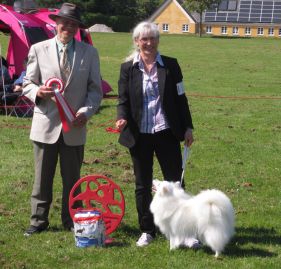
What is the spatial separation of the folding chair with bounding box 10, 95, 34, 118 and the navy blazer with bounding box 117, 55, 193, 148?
6880 mm

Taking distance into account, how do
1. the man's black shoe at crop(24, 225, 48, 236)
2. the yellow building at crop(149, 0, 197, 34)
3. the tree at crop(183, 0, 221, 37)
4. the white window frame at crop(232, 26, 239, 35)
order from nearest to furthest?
the man's black shoe at crop(24, 225, 48, 236), the tree at crop(183, 0, 221, 37), the white window frame at crop(232, 26, 239, 35), the yellow building at crop(149, 0, 197, 34)

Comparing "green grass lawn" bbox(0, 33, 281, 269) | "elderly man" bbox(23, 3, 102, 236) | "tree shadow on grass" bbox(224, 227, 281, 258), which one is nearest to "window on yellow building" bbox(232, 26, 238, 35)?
"green grass lawn" bbox(0, 33, 281, 269)

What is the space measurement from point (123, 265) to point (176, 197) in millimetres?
707

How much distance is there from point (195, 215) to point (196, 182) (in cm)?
256

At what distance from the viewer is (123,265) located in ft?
15.2

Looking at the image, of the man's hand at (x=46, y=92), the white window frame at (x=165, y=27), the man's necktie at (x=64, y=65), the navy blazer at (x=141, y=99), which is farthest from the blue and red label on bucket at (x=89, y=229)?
the white window frame at (x=165, y=27)

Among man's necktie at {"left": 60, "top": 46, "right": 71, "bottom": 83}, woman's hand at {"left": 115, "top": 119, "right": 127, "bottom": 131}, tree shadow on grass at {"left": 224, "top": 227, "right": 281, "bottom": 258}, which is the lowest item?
tree shadow on grass at {"left": 224, "top": 227, "right": 281, "bottom": 258}

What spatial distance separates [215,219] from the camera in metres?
4.47

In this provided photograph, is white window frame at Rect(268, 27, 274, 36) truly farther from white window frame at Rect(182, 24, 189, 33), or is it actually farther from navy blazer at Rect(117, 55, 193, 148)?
navy blazer at Rect(117, 55, 193, 148)

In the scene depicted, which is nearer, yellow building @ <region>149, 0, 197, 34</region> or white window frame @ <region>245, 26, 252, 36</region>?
white window frame @ <region>245, 26, 252, 36</region>

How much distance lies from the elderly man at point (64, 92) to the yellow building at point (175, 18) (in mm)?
74851

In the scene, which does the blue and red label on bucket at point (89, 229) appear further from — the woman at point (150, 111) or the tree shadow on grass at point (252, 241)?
the tree shadow on grass at point (252, 241)

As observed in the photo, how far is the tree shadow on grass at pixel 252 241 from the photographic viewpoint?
4872 mm

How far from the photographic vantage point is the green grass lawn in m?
4.75
